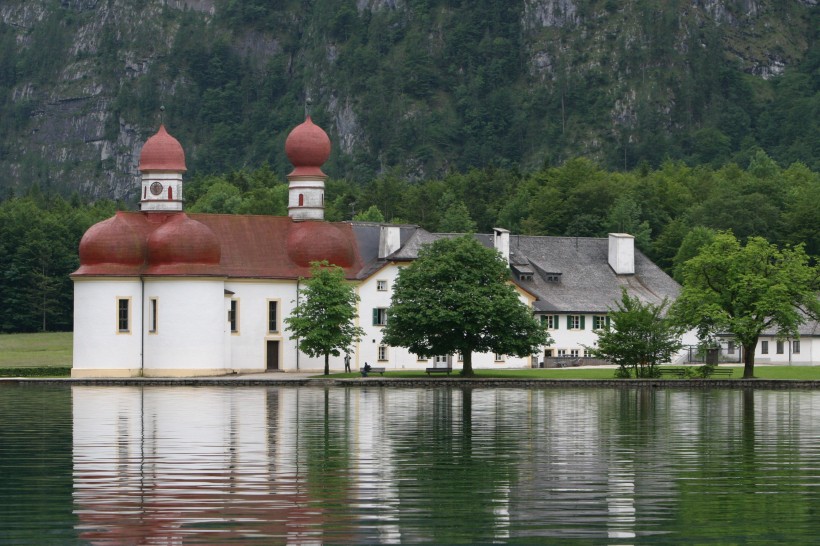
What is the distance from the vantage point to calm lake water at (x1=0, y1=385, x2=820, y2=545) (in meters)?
31.2

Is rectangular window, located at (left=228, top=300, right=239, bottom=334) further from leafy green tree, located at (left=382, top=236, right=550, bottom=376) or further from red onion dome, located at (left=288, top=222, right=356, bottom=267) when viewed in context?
leafy green tree, located at (left=382, top=236, right=550, bottom=376)

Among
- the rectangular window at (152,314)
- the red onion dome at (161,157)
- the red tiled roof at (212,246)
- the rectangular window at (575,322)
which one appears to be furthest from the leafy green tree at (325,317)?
the rectangular window at (575,322)

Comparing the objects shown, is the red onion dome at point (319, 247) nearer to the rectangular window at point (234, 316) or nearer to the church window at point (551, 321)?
the rectangular window at point (234, 316)

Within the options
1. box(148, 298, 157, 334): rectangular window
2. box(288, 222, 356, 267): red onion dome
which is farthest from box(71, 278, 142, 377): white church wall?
box(288, 222, 356, 267): red onion dome

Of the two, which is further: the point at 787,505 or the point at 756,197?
the point at 756,197

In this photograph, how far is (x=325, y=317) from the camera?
99375 millimetres

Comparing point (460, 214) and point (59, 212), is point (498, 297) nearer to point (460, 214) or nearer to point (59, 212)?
point (460, 214)

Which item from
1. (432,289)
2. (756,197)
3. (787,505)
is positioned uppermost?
(756,197)

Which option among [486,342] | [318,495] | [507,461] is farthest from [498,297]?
[318,495]

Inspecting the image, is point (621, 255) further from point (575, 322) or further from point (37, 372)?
point (37, 372)

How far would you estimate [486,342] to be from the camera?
9519 centimetres

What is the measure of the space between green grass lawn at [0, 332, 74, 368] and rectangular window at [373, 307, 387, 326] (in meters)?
18.9

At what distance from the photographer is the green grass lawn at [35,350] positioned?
11425 centimetres

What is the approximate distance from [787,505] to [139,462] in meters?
15.8
